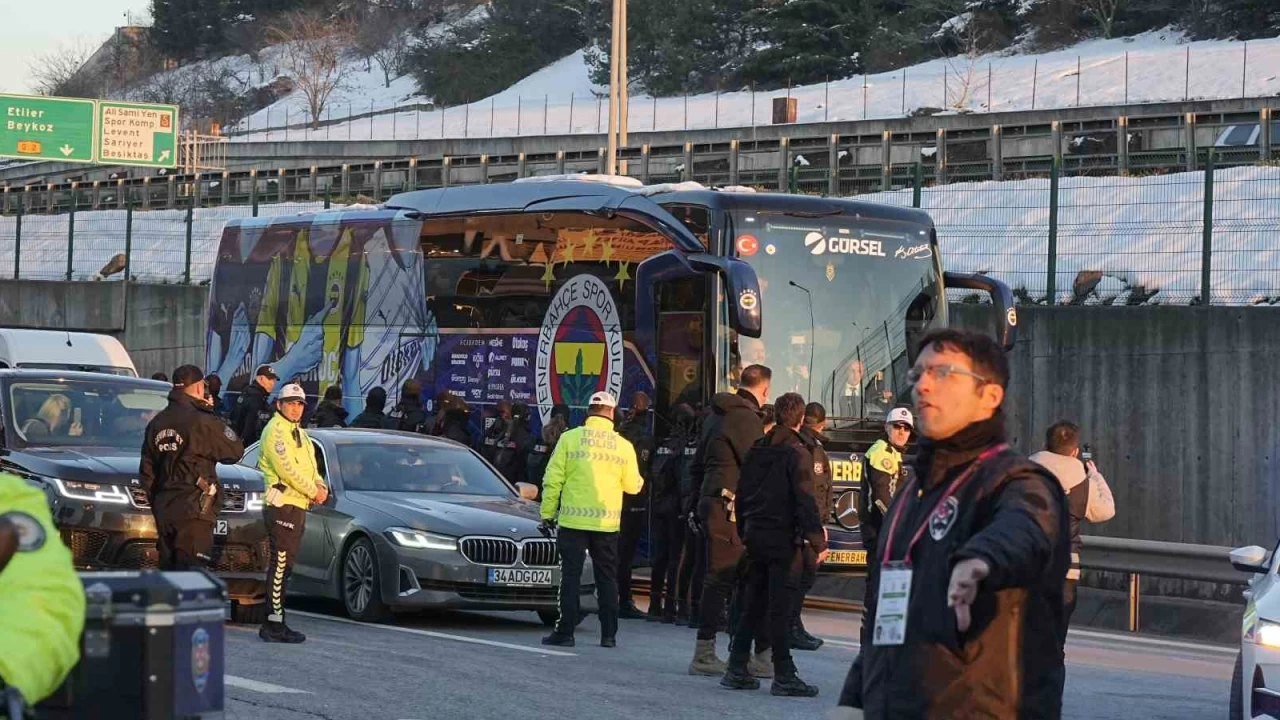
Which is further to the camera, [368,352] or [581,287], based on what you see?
[368,352]

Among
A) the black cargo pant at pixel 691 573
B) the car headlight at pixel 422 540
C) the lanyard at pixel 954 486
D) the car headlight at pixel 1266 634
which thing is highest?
the lanyard at pixel 954 486

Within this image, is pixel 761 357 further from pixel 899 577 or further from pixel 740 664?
pixel 899 577

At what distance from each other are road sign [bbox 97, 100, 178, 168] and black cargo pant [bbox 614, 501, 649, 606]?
38.9 metres

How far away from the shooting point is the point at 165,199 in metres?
50.0

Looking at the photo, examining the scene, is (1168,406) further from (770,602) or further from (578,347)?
(770,602)

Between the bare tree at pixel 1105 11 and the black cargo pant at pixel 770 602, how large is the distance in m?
66.8

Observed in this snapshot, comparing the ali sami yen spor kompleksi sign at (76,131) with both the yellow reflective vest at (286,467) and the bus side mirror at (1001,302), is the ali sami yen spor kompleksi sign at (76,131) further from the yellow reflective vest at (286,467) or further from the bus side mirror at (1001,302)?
the yellow reflective vest at (286,467)

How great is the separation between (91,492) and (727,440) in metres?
4.42

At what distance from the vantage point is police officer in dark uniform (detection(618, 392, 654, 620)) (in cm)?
1684

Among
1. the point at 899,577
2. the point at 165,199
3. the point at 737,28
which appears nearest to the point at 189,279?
the point at 165,199

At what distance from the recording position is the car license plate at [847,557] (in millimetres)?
17516

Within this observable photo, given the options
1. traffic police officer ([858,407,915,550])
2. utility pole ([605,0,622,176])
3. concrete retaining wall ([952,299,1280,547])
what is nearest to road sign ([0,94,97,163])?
utility pole ([605,0,622,176])

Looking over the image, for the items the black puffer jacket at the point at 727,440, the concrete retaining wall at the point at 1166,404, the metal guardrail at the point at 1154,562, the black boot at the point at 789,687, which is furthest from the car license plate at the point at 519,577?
the concrete retaining wall at the point at 1166,404

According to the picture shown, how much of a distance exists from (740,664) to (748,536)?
80 cm
